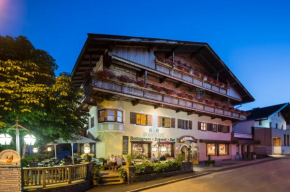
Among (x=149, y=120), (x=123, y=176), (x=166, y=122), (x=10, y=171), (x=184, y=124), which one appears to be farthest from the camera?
(x=184, y=124)

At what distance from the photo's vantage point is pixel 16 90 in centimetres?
1325

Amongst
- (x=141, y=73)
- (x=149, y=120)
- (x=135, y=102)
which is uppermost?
(x=141, y=73)

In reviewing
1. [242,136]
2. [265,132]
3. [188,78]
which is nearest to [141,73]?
[188,78]

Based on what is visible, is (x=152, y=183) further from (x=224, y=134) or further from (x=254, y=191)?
(x=224, y=134)

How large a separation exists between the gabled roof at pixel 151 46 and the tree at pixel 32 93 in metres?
4.50

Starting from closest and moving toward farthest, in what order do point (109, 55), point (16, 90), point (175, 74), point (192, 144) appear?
point (16, 90) < point (109, 55) < point (175, 74) < point (192, 144)

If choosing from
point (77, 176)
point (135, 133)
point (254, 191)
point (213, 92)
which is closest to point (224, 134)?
point (213, 92)

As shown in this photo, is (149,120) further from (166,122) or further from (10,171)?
(10,171)

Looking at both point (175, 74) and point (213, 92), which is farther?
point (213, 92)

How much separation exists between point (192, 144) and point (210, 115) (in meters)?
6.26

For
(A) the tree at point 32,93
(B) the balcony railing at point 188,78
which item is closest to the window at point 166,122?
(B) the balcony railing at point 188,78

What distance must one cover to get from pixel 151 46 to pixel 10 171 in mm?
17957

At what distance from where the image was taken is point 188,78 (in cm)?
2934

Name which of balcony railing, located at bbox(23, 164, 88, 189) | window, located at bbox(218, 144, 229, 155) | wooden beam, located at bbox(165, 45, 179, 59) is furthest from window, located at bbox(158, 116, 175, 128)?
balcony railing, located at bbox(23, 164, 88, 189)
